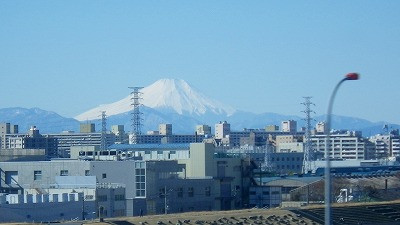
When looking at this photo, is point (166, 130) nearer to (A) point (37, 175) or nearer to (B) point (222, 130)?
(B) point (222, 130)

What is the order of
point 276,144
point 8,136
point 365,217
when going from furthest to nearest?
point 8,136 < point 276,144 < point 365,217

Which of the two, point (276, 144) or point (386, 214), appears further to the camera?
point (276, 144)

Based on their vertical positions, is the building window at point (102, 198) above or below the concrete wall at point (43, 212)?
above

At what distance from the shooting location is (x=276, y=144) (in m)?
135

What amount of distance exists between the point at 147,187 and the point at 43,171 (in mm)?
5282

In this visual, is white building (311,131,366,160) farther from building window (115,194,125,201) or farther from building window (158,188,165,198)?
building window (115,194,125,201)

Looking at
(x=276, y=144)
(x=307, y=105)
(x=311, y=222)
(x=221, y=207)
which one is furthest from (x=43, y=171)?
(x=276, y=144)

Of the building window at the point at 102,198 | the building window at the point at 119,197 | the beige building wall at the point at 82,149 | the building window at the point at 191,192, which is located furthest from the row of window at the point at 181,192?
the beige building wall at the point at 82,149

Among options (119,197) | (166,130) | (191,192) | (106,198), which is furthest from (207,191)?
(166,130)

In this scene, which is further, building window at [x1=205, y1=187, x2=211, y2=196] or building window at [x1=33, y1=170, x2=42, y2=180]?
building window at [x1=205, y1=187, x2=211, y2=196]

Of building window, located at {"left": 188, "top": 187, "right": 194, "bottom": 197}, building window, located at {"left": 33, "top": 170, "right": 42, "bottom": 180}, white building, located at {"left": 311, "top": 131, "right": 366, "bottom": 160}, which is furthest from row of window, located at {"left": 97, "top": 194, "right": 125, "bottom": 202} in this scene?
white building, located at {"left": 311, "top": 131, "right": 366, "bottom": 160}

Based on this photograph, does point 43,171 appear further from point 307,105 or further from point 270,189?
point 307,105

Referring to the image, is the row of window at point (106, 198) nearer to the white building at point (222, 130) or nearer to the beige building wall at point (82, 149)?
the beige building wall at point (82, 149)

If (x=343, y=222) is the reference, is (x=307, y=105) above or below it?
above
